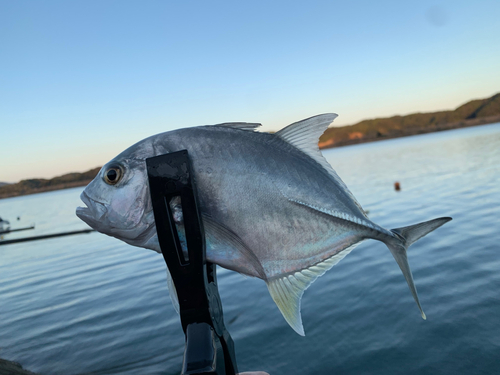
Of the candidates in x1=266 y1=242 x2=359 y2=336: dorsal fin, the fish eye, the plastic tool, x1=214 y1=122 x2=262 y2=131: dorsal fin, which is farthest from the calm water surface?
the fish eye

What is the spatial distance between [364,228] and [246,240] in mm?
701

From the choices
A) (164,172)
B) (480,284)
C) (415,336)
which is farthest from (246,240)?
(480,284)

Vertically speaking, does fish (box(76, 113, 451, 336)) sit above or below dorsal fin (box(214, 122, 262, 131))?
below

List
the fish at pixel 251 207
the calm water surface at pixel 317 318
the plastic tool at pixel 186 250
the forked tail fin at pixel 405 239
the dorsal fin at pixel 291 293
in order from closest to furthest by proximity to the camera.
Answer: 1. the plastic tool at pixel 186 250
2. the fish at pixel 251 207
3. the dorsal fin at pixel 291 293
4. the forked tail fin at pixel 405 239
5. the calm water surface at pixel 317 318

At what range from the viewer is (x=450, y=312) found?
6.49 m

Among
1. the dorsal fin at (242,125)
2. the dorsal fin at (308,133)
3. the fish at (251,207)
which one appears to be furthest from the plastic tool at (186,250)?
the dorsal fin at (308,133)

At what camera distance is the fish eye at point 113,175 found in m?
1.65

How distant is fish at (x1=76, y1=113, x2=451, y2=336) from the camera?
1.58 meters

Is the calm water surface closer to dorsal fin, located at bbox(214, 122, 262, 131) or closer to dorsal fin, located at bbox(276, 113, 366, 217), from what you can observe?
dorsal fin, located at bbox(276, 113, 366, 217)

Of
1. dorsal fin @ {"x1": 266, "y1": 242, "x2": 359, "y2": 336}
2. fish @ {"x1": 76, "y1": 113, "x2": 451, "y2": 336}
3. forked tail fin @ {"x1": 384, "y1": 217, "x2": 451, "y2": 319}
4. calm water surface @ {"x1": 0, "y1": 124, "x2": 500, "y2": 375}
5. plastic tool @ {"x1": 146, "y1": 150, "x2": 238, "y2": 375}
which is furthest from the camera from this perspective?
calm water surface @ {"x1": 0, "y1": 124, "x2": 500, "y2": 375}

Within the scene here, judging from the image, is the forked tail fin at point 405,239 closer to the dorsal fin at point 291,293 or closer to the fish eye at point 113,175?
the dorsal fin at point 291,293

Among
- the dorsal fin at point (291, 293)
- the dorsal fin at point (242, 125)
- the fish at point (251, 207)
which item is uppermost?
the dorsal fin at point (242, 125)

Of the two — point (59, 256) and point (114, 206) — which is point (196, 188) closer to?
point (114, 206)

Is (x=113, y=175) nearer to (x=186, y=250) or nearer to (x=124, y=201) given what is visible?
(x=124, y=201)
